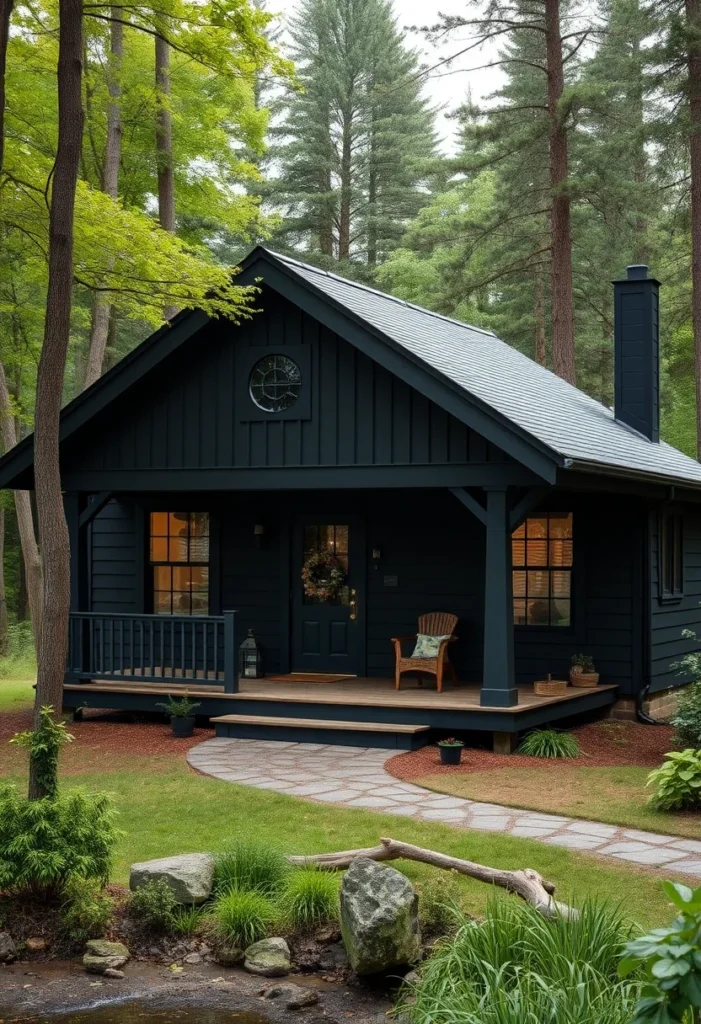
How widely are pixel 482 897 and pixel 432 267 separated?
25.6 m

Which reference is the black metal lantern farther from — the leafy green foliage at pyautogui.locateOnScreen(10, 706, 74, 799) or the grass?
the leafy green foliage at pyautogui.locateOnScreen(10, 706, 74, 799)

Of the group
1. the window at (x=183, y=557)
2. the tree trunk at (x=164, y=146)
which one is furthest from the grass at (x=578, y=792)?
the tree trunk at (x=164, y=146)

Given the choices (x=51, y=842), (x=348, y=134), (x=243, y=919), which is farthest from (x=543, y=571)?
(x=348, y=134)

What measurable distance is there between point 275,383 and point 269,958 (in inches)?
305

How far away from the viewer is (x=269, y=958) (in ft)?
18.8

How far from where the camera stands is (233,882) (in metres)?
6.26

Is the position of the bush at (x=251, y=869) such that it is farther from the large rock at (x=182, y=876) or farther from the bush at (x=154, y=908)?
the bush at (x=154, y=908)

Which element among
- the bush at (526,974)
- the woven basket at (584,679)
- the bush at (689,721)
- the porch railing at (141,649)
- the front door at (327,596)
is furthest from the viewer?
the front door at (327,596)

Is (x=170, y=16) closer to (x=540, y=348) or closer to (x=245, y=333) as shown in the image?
(x=245, y=333)

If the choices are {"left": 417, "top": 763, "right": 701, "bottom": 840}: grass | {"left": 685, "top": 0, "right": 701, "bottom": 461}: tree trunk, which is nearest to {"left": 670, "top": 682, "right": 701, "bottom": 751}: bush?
{"left": 417, "top": 763, "right": 701, "bottom": 840}: grass

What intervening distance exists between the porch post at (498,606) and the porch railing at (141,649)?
2.69 m

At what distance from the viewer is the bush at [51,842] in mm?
6031

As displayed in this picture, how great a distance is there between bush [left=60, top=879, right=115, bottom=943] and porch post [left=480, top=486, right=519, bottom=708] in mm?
5520

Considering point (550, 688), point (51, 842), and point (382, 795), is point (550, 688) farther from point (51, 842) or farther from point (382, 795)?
point (51, 842)
